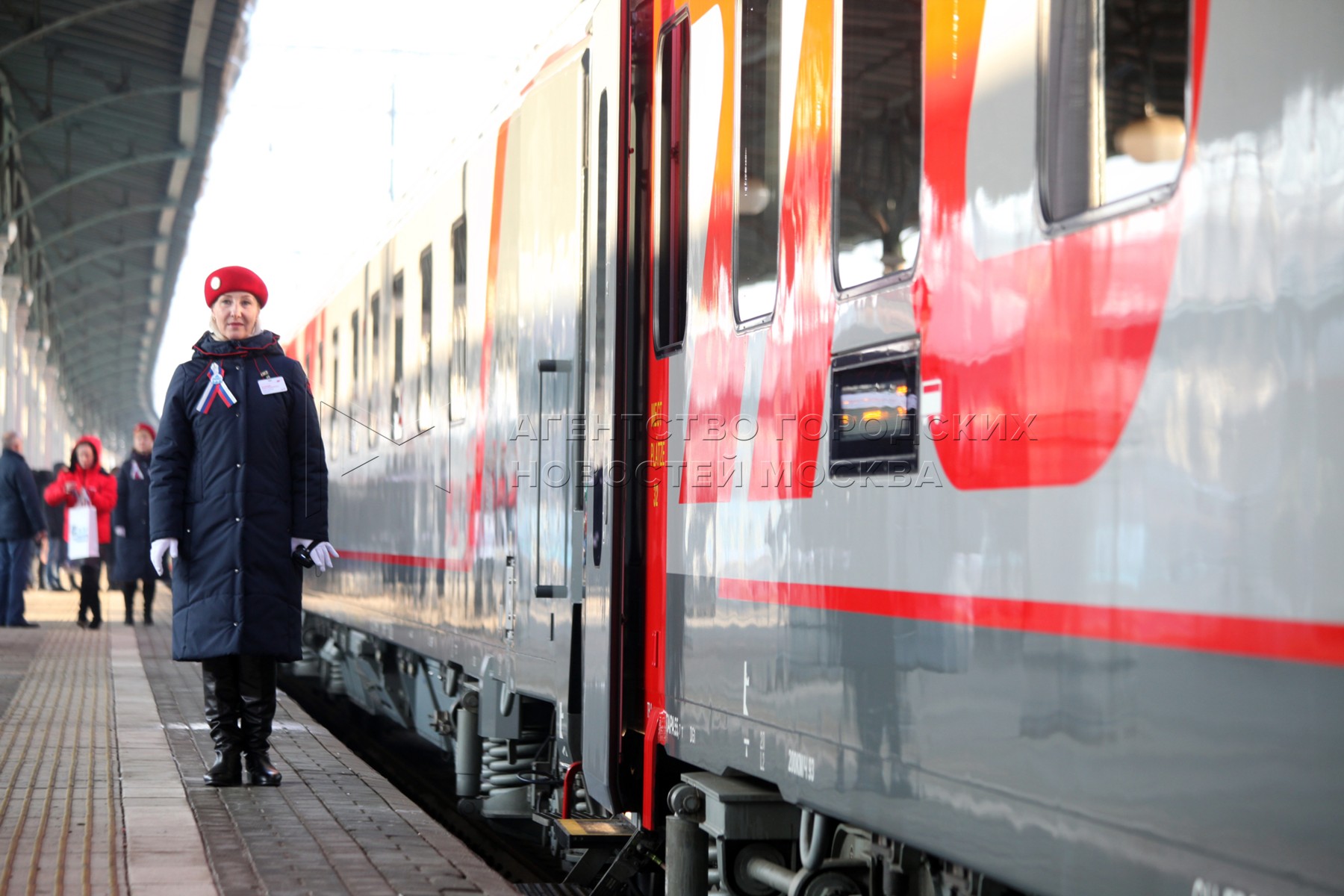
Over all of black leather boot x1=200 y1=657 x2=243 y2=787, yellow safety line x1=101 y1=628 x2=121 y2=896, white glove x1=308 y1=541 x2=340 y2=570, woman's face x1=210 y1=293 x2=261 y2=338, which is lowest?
yellow safety line x1=101 y1=628 x2=121 y2=896

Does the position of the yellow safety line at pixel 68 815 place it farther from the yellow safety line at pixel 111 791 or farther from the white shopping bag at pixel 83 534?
the white shopping bag at pixel 83 534

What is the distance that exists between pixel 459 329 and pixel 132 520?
11073mm

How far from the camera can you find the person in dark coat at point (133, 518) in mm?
18094

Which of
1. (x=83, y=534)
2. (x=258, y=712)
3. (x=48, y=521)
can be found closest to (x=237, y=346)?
(x=258, y=712)

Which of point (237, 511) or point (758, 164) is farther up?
point (758, 164)

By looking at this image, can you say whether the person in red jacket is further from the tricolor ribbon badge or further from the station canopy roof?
the tricolor ribbon badge

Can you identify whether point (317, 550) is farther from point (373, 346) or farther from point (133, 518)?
point (133, 518)

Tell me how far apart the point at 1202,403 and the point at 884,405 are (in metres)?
1.17

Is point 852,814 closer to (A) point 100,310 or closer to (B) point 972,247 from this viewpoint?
(B) point 972,247

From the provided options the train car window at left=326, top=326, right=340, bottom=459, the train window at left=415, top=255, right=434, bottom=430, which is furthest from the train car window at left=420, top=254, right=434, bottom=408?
the train car window at left=326, top=326, right=340, bottom=459

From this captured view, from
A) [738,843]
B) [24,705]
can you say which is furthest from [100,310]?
[738,843]

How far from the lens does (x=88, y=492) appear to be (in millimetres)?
18062

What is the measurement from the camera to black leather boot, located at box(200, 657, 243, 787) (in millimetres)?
7137

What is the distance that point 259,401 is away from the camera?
23.4ft
